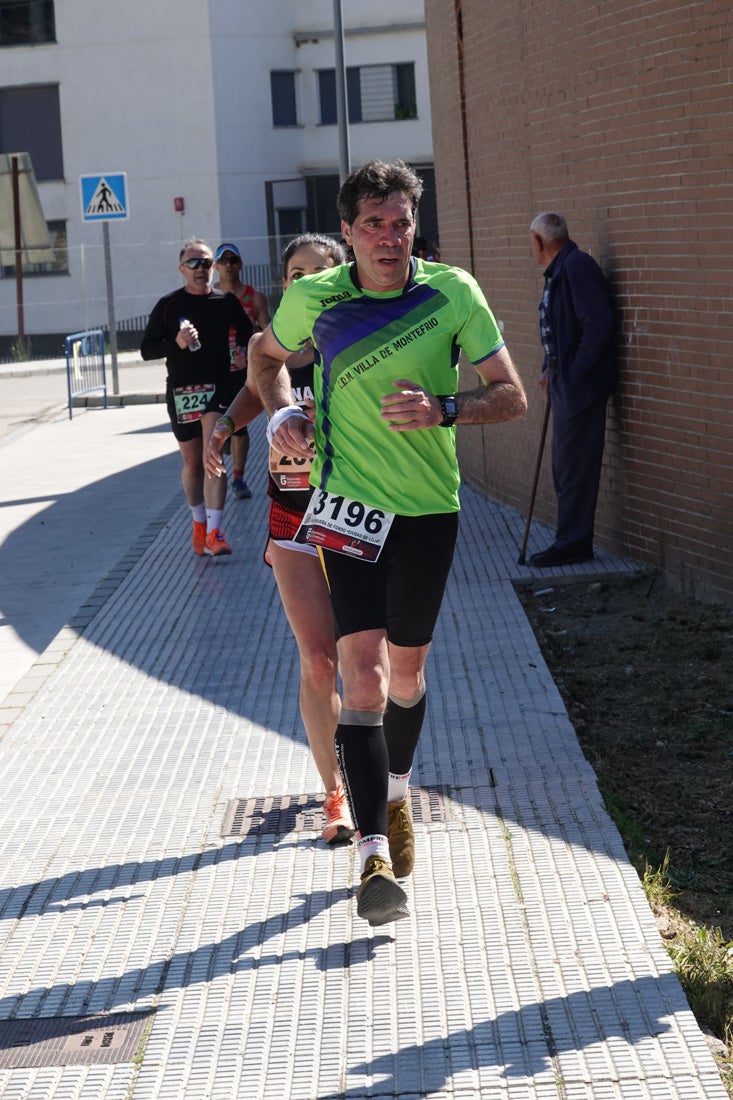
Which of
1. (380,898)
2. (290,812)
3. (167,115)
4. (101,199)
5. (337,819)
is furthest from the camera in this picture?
(167,115)

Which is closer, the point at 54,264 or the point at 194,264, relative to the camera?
the point at 194,264

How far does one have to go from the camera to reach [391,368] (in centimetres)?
454

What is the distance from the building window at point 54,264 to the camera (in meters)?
42.3

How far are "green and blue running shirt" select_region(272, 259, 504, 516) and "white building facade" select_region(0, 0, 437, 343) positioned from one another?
35926 millimetres

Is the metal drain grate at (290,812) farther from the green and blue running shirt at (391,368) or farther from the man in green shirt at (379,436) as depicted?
the green and blue running shirt at (391,368)

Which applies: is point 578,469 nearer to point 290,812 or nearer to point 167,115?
point 290,812

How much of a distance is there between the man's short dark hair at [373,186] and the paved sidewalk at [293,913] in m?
1.98

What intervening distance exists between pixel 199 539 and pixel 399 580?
6.17 metres

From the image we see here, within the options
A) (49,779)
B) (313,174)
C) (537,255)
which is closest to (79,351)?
(537,255)

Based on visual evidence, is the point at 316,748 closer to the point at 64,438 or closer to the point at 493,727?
the point at 493,727

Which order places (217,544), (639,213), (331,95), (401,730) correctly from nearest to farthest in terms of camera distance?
(401,730), (639,213), (217,544), (331,95)

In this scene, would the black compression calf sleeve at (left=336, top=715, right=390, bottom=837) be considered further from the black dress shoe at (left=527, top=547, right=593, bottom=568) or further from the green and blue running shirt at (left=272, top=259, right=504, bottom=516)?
the black dress shoe at (left=527, top=547, right=593, bottom=568)

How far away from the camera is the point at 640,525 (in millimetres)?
9320

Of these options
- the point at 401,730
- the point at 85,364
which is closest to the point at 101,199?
the point at 85,364
